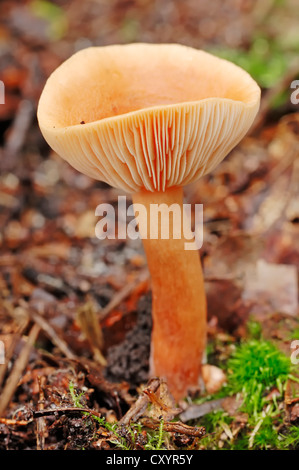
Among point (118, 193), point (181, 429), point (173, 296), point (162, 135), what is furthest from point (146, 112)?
point (118, 193)

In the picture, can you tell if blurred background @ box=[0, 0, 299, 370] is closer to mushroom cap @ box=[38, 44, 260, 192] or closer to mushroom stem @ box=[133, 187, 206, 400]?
mushroom stem @ box=[133, 187, 206, 400]

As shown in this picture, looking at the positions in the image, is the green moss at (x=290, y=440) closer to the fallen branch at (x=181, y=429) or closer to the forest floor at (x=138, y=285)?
the forest floor at (x=138, y=285)

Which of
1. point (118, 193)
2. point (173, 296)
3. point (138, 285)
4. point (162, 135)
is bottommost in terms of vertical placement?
point (173, 296)

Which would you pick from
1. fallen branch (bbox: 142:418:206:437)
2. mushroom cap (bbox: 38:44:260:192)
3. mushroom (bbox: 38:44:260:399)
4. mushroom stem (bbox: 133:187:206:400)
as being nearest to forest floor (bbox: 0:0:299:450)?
fallen branch (bbox: 142:418:206:437)

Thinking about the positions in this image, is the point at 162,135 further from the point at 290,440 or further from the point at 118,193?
the point at 118,193

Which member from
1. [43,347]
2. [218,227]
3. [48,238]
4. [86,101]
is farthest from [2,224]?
[86,101]
